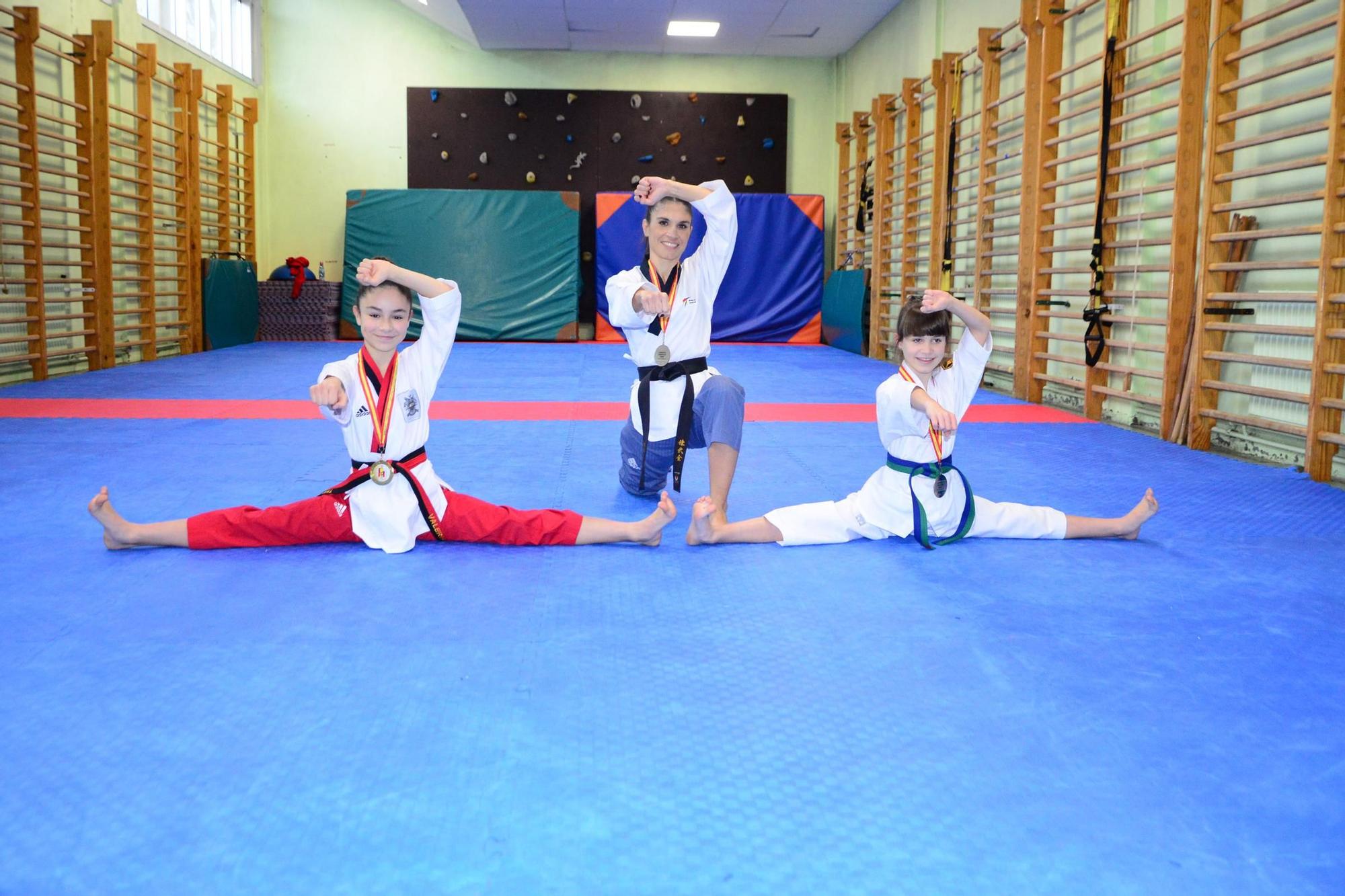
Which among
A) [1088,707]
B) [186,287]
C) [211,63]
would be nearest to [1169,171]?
[1088,707]

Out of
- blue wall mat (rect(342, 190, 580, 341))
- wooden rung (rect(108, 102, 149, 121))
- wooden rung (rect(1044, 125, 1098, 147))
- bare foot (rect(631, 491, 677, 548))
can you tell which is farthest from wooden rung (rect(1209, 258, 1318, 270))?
blue wall mat (rect(342, 190, 580, 341))

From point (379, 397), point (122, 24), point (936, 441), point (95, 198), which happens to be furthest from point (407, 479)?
point (122, 24)

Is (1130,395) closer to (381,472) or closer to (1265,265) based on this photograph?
(1265,265)

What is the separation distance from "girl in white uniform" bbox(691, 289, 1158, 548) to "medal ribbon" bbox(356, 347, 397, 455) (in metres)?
0.76

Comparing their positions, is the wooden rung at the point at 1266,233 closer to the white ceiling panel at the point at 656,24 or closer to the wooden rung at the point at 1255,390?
the wooden rung at the point at 1255,390

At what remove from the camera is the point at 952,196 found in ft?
24.7

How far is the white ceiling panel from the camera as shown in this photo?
925cm

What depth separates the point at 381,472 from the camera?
2.46 m

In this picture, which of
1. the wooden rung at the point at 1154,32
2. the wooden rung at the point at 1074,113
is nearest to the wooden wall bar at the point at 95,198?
the wooden rung at the point at 1074,113

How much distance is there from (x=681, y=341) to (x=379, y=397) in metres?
0.88

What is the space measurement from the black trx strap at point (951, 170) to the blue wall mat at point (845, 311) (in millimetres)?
1875

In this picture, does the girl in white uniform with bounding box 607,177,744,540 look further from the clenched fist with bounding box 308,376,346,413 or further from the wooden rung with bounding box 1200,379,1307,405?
the wooden rung with bounding box 1200,379,1307,405

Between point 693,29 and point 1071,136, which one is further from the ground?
point 693,29

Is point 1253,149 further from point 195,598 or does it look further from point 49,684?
point 49,684
